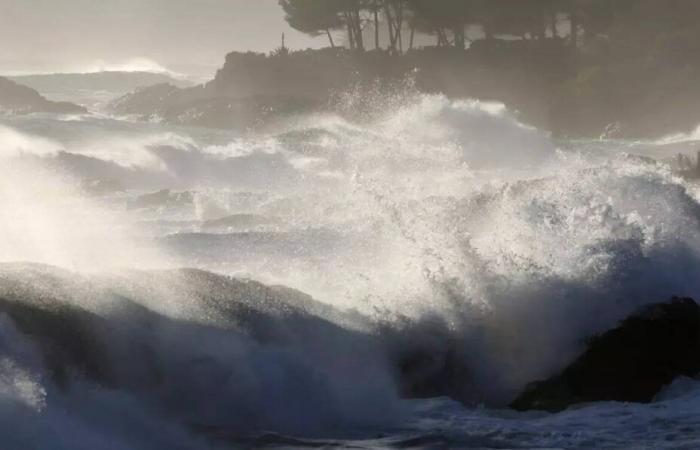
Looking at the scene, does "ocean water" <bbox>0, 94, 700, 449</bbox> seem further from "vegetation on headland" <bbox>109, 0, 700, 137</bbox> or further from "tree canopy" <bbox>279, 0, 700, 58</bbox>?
"tree canopy" <bbox>279, 0, 700, 58</bbox>

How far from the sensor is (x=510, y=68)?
61344mm

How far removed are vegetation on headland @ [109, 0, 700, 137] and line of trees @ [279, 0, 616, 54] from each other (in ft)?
0.23

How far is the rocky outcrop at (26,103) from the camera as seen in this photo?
5816cm

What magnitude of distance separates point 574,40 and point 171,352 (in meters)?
56.6

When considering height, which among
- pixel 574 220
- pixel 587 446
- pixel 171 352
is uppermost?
pixel 574 220

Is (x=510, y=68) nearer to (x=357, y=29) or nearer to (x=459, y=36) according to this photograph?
(x=459, y=36)

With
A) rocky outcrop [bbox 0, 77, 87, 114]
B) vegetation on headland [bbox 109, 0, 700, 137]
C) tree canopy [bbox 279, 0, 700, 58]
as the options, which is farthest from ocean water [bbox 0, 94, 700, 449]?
tree canopy [bbox 279, 0, 700, 58]

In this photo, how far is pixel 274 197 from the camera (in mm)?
30703

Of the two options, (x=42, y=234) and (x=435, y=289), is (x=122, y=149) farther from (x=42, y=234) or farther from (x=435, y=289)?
(x=435, y=289)

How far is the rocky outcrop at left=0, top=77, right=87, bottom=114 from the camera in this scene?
58.2 metres

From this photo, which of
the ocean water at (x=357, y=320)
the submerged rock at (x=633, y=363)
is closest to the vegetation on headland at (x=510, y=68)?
the ocean water at (x=357, y=320)

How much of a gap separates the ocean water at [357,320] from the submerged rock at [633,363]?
0.60 ft

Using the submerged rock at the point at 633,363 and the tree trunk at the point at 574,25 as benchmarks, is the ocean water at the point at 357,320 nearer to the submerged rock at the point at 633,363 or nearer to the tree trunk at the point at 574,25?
the submerged rock at the point at 633,363

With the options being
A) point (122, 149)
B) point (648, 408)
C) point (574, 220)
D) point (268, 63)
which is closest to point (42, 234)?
point (574, 220)
